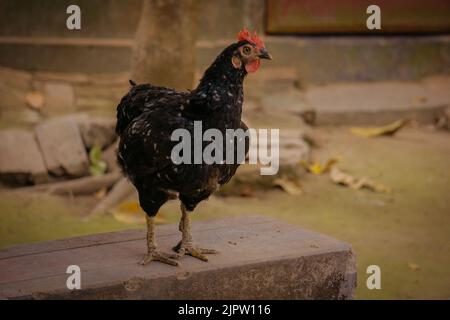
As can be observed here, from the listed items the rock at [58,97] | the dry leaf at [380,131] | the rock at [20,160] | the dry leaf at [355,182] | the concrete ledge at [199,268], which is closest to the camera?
the concrete ledge at [199,268]

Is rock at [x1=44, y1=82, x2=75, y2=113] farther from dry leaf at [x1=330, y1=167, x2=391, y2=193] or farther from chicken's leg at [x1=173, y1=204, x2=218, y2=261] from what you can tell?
chicken's leg at [x1=173, y1=204, x2=218, y2=261]

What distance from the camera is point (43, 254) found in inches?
157

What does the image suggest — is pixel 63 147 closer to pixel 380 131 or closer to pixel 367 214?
pixel 367 214

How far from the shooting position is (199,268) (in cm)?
378

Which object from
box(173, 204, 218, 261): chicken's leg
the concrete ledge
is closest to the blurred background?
the concrete ledge

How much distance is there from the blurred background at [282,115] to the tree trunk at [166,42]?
11mm

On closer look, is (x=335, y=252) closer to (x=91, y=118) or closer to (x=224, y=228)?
(x=224, y=228)

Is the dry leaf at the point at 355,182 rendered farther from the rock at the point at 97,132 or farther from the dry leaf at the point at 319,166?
the rock at the point at 97,132

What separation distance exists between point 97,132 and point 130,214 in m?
1.77

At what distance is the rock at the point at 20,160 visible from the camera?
23.0 ft

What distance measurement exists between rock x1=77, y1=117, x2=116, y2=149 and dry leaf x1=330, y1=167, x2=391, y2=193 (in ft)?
7.35

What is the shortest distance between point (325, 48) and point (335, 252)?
Answer: 21.2ft

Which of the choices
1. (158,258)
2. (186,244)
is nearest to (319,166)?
(186,244)

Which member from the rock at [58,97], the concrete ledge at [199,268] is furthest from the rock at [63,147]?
the concrete ledge at [199,268]
